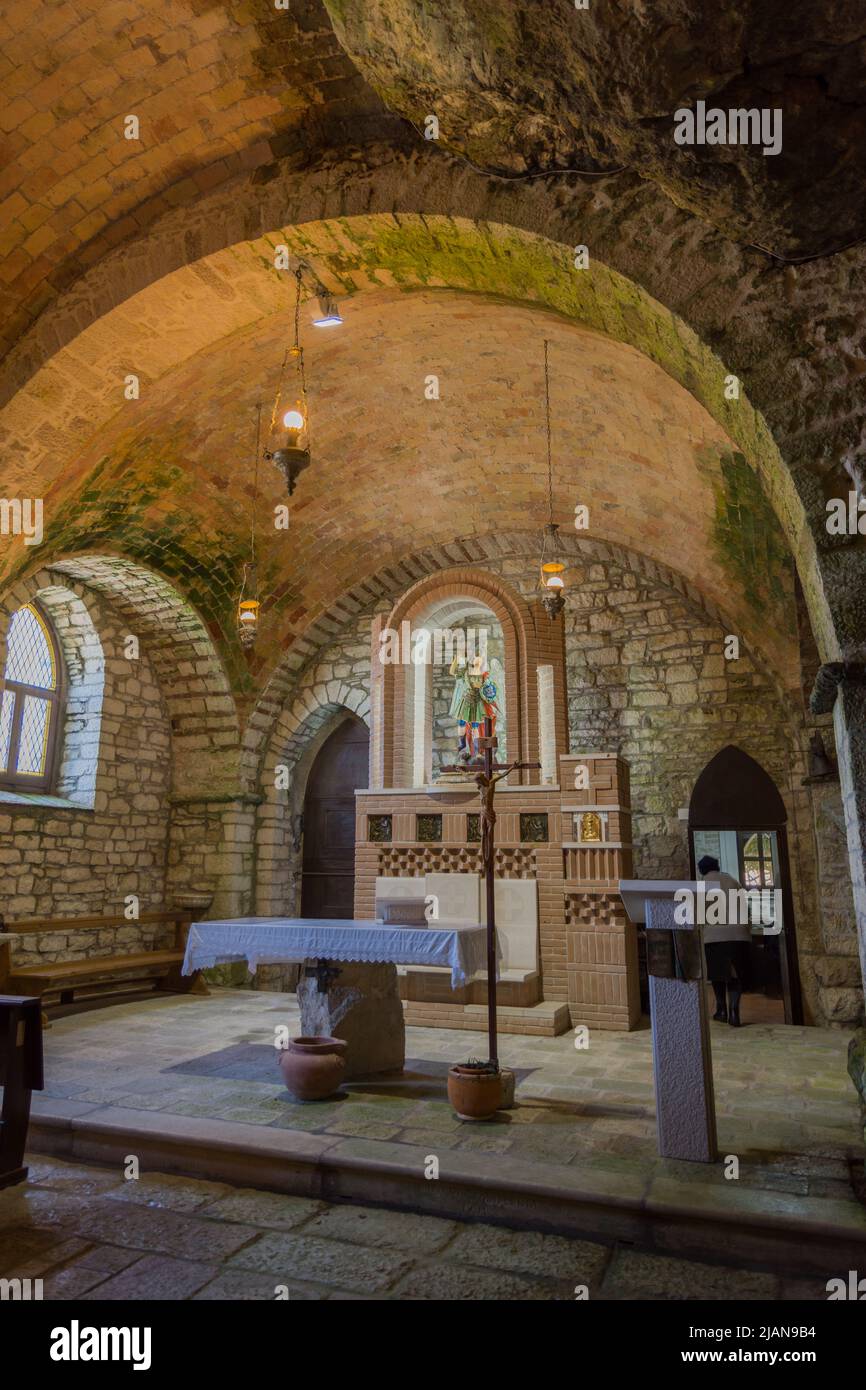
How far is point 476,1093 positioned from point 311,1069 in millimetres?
964

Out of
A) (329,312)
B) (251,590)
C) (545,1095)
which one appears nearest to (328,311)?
(329,312)

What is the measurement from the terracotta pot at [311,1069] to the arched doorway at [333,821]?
5782mm

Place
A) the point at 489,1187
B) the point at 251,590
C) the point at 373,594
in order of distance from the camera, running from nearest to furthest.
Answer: the point at 489,1187, the point at 251,590, the point at 373,594

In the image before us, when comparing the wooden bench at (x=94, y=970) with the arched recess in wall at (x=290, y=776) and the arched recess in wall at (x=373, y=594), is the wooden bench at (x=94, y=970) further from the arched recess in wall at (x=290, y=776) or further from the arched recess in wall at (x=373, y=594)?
the arched recess in wall at (x=373, y=594)

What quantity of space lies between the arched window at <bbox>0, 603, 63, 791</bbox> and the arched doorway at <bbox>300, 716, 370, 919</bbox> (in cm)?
325

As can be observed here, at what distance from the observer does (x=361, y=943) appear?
15.9 feet

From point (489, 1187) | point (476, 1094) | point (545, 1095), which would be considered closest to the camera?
point (489, 1187)

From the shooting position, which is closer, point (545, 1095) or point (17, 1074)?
point (17, 1074)

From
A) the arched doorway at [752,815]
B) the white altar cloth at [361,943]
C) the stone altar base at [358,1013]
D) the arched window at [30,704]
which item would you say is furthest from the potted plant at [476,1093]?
the arched window at [30,704]

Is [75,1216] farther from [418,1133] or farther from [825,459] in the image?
[825,459]

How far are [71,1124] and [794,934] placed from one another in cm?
676

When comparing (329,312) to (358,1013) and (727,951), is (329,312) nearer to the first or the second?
(358,1013)
